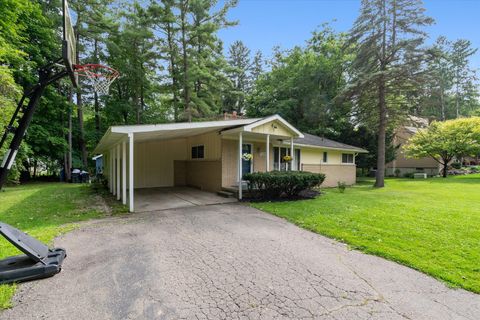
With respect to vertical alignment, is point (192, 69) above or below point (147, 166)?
above

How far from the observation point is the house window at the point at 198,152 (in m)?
11.8

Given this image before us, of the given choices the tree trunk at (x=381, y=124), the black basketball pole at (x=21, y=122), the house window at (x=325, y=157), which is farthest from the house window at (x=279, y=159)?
the black basketball pole at (x=21, y=122)

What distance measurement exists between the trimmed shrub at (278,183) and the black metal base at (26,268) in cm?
641

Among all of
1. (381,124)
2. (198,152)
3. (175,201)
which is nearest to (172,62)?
(198,152)

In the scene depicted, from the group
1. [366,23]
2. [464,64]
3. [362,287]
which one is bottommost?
[362,287]

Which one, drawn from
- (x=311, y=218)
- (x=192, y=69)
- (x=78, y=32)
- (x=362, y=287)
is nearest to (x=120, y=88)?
(x=78, y=32)

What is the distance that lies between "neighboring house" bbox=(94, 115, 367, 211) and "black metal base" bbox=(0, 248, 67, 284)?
4.68 meters

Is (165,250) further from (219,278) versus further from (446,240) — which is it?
(446,240)

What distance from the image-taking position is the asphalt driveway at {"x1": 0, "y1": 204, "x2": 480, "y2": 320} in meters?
2.52

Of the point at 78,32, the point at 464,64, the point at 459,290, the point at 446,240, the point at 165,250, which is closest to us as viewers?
the point at 459,290

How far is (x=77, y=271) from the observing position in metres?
3.41

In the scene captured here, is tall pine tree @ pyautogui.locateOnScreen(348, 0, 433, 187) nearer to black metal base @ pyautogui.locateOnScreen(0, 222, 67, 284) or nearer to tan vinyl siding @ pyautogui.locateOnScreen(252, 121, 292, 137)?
tan vinyl siding @ pyautogui.locateOnScreen(252, 121, 292, 137)

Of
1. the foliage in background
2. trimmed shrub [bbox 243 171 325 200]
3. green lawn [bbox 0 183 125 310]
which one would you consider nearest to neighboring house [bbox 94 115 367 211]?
trimmed shrub [bbox 243 171 325 200]

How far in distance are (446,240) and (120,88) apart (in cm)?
2368
